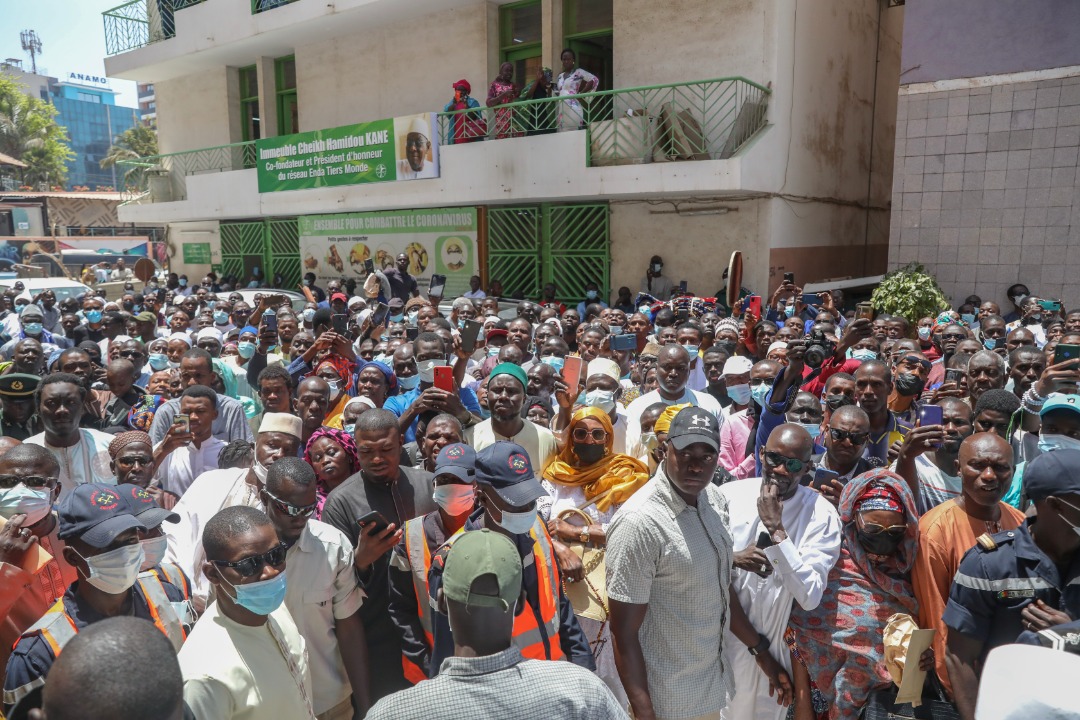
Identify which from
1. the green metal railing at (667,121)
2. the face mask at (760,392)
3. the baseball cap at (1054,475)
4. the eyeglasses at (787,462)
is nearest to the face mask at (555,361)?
the face mask at (760,392)

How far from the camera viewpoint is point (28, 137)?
44281 millimetres

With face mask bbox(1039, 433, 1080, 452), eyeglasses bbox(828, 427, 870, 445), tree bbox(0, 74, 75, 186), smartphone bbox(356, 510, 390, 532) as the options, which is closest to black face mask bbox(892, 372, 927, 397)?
face mask bbox(1039, 433, 1080, 452)

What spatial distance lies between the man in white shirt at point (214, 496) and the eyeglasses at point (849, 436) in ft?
8.46

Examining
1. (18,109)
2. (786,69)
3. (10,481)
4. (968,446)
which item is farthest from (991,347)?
(18,109)

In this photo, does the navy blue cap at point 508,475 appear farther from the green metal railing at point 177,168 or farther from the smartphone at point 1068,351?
the green metal railing at point 177,168

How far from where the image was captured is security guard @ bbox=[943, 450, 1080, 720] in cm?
228

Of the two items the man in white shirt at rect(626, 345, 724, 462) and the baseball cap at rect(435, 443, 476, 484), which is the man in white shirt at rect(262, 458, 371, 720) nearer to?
the baseball cap at rect(435, 443, 476, 484)

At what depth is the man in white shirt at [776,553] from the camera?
2854 mm

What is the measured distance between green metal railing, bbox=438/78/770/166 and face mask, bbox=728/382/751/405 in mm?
6906

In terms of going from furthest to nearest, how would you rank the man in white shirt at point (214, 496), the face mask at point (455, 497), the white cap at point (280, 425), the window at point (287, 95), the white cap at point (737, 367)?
the window at point (287, 95) → the white cap at point (737, 367) → the white cap at point (280, 425) → the man in white shirt at point (214, 496) → the face mask at point (455, 497)

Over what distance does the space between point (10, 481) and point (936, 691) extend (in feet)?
12.1

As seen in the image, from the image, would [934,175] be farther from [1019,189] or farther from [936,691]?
[936,691]

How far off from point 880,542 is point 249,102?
20.6 metres

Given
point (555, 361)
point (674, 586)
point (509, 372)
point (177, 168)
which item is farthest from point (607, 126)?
point (177, 168)
